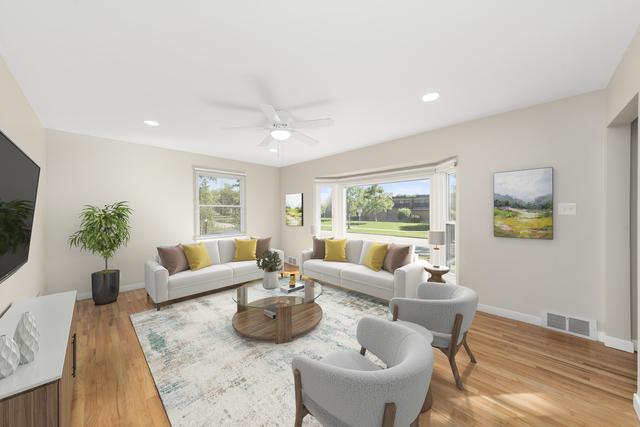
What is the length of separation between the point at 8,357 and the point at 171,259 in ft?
8.87

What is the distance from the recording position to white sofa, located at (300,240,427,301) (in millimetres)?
3332

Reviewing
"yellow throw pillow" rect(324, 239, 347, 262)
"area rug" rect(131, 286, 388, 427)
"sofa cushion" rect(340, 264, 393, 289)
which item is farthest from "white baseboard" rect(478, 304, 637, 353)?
"yellow throw pillow" rect(324, 239, 347, 262)

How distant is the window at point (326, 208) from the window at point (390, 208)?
→ 0.37 m

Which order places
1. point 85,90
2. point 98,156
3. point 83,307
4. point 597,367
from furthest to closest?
point 98,156
point 83,307
point 85,90
point 597,367

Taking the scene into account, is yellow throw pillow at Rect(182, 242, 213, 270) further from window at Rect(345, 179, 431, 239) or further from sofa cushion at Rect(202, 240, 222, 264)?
window at Rect(345, 179, 431, 239)

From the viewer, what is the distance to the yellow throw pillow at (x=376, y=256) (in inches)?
151

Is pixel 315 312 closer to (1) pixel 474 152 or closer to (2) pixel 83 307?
(1) pixel 474 152

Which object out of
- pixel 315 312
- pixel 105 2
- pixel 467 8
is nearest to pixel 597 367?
pixel 315 312

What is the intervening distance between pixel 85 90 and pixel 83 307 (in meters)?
2.96

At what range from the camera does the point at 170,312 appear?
10.8 ft

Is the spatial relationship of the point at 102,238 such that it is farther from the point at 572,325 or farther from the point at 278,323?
the point at 572,325

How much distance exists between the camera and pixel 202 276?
3.75 metres

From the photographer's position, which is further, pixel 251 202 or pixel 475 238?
pixel 251 202

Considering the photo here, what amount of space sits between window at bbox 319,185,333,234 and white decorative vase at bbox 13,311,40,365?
4643 millimetres
